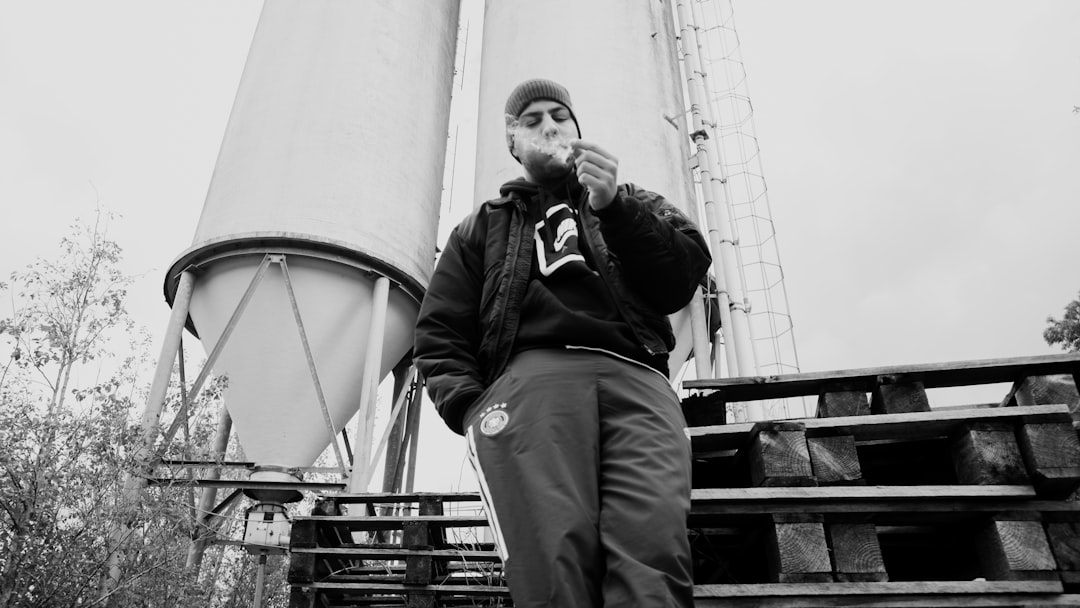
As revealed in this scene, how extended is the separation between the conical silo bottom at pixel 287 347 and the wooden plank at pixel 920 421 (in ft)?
18.1

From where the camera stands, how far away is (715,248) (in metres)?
8.59

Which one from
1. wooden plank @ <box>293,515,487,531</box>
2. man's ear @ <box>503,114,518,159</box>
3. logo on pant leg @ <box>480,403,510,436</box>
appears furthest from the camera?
wooden plank @ <box>293,515,487,531</box>

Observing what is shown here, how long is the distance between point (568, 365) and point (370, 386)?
615 centimetres

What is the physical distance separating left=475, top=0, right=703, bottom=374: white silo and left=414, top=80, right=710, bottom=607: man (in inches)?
205

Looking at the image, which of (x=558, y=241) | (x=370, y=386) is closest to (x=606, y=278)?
(x=558, y=241)

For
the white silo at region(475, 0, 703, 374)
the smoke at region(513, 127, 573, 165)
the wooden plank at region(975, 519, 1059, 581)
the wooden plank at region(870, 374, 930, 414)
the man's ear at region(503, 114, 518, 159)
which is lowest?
the wooden plank at region(975, 519, 1059, 581)

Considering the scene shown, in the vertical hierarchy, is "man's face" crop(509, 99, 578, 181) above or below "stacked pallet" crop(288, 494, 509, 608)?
above

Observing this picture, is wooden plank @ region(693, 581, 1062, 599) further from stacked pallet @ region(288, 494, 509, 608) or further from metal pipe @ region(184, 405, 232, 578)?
metal pipe @ region(184, 405, 232, 578)

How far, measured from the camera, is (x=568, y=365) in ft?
6.41

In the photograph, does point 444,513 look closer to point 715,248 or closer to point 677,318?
point 677,318

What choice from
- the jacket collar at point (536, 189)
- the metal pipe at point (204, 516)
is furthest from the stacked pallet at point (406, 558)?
A: the metal pipe at point (204, 516)

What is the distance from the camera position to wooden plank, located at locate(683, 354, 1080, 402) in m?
2.88

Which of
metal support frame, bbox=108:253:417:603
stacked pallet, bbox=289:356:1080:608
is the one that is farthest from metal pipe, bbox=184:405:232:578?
stacked pallet, bbox=289:356:1080:608

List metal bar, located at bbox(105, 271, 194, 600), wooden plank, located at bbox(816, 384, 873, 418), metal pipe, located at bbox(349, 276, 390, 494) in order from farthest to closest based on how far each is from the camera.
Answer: metal pipe, located at bbox(349, 276, 390, 494)
metal bar, located at bbox(105, 271, 194, 600)
wooden plank, located at bbox(816, 384, 873, 418)
